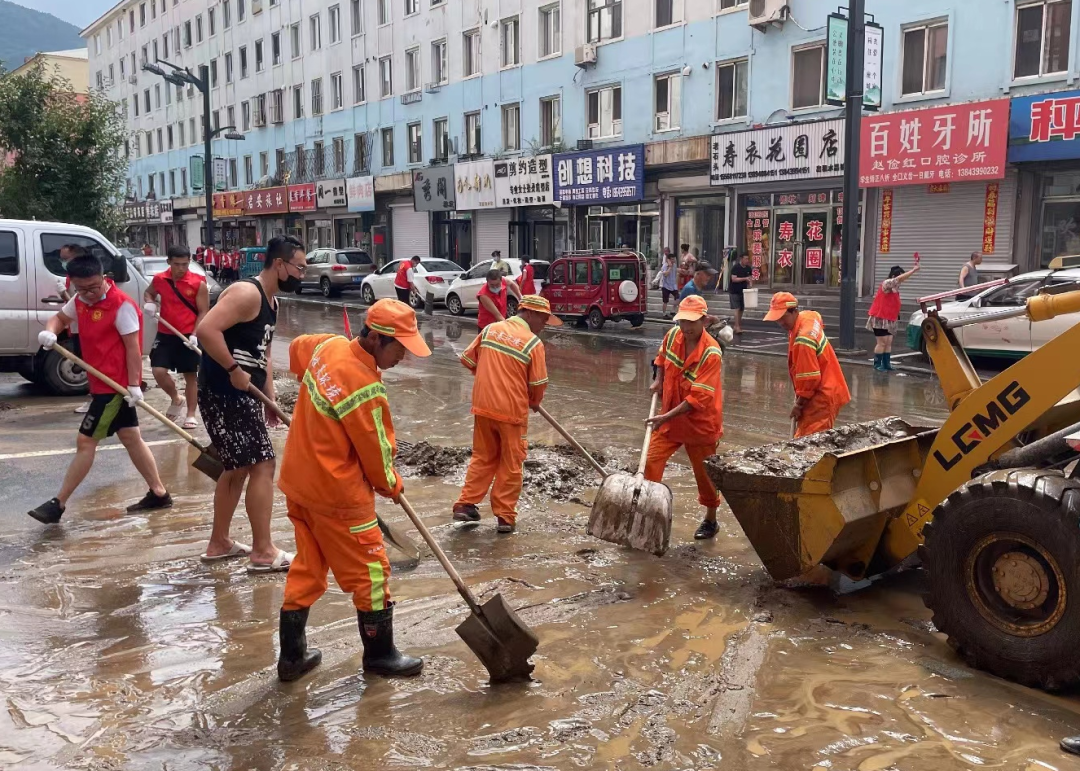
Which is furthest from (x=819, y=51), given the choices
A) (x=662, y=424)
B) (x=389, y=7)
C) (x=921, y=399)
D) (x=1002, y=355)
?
(x=389, y=7)

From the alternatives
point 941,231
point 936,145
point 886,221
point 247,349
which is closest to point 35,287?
point 247,349

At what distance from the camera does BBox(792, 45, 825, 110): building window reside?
20.7 metres

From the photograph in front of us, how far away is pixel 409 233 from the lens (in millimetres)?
35469

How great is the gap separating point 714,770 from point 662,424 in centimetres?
295

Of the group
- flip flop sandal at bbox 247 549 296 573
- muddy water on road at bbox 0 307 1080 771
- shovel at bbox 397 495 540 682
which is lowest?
muddy water on road at bbox 0 307 1080 771

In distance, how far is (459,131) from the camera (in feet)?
106

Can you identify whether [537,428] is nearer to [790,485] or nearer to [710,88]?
[790,485]

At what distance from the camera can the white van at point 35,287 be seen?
9953 millimetres

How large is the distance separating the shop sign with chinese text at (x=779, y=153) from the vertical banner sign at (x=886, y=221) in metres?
1.11

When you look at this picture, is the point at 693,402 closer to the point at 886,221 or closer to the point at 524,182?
the point at 886,221

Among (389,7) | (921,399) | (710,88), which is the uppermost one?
(389,7)

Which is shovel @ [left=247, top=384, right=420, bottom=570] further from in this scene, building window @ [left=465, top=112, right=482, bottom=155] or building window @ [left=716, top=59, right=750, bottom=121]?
building window @ [left=465, top=112, right=482, bottom=155]

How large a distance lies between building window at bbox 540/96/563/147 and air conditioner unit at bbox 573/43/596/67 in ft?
5.24

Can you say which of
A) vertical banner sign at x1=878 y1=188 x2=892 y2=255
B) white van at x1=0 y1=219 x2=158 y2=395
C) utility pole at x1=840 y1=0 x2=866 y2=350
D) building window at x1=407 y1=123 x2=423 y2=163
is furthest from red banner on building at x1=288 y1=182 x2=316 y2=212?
white van at x1=0 y1=219 x2=158 y2=395
